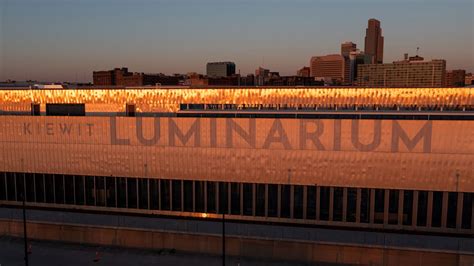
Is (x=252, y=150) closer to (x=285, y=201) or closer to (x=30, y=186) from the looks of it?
(x=285, y=201)

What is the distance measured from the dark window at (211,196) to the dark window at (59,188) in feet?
41.2

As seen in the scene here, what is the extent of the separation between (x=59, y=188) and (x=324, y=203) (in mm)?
21553

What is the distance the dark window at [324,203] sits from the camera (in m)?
29.9

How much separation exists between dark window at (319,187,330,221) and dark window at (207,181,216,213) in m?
7.95

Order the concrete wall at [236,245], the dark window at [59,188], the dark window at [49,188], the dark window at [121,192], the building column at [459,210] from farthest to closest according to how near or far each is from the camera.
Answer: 1. the dark window at [49,188]
2. the dark window at [59,188]
3. the dark window at [121,192]
4. the building column at [459,210]
5. the concrete wall at [236,245]

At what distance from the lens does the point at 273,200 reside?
1208 inches

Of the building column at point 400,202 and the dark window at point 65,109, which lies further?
the dark window at point 65,109

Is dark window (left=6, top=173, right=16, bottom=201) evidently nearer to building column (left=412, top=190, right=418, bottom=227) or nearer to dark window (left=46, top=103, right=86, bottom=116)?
dark window (left=46, top=103, right=86, bottom=116)

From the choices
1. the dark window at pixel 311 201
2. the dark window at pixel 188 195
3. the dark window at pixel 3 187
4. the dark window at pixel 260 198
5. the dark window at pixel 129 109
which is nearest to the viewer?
the dark window at pixel 311 201

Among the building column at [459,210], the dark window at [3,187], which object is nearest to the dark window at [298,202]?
the building column at [459,210]

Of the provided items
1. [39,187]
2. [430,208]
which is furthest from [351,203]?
[39,187]

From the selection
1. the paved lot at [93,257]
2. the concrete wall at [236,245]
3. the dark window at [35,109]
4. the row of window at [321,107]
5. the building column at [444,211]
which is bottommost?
the paved lot at [93,257]

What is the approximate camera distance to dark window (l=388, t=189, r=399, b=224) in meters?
29.0

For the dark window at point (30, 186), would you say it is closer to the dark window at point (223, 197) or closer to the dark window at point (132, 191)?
the dark window at point (132, 191)
